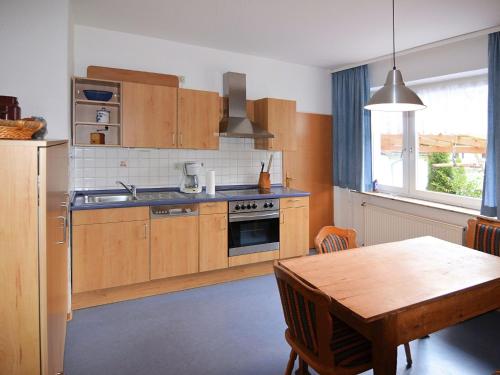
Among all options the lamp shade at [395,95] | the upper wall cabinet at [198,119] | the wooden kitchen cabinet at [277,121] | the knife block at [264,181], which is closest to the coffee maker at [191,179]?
the upper wall cabinet at [198,119]

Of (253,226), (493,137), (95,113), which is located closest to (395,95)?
(493,137)

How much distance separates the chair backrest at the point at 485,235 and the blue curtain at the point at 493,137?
1.53ft

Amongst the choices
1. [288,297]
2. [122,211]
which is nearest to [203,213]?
[122,211]

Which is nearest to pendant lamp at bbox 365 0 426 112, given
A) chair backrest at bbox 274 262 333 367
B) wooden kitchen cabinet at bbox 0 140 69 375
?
chair backrest at bbox 274 262 333 367

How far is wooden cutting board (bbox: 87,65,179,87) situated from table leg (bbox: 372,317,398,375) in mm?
3216

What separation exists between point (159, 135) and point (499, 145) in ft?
10.4

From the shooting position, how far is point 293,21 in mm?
3115

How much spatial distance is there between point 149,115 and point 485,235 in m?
3.16

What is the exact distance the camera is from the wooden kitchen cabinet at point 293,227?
3934 mm

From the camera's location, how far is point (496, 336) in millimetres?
2574

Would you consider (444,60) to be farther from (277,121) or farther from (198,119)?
(198,119)

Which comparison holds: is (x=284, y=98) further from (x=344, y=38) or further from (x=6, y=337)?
(x=6, y=337)

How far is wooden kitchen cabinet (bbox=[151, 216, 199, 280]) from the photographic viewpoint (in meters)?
3.26

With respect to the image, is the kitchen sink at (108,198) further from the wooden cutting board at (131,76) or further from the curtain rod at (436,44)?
the curtain rod at (436,44)
